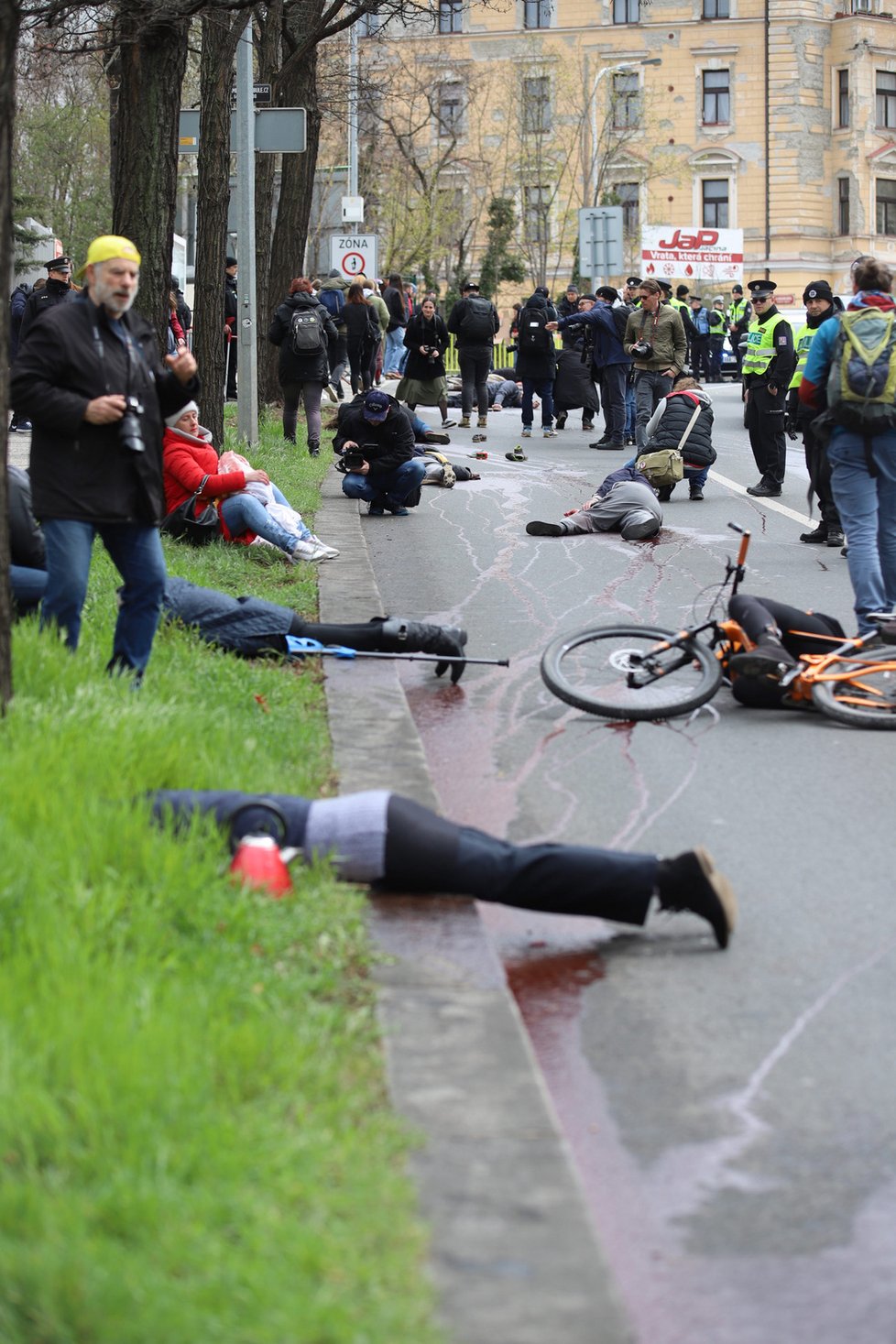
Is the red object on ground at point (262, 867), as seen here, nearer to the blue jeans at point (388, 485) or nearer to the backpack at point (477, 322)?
the blue jeans at point (388, 485)

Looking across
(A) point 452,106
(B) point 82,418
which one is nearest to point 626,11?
(A) point 452,106

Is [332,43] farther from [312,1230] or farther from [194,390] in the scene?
[312,1230]

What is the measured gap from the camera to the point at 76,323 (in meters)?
6.73

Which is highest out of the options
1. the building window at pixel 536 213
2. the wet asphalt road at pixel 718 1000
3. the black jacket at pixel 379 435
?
the building window at pixel 536 213

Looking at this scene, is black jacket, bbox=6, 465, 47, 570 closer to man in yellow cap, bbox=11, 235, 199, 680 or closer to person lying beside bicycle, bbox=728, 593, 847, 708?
man in yellow cap, bbox=11, 235, 199, 680

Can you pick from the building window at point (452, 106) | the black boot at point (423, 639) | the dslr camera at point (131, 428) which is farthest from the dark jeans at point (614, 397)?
the building window at point (452, 106)

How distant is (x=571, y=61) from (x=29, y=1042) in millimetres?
73008

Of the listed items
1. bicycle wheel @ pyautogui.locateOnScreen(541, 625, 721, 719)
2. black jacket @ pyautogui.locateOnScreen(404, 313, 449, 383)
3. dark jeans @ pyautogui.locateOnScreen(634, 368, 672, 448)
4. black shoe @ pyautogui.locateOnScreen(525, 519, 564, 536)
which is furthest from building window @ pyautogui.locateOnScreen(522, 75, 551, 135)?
bicycle wheel @ pyautogui.locateOnScreen(541, 625, 721, 719)

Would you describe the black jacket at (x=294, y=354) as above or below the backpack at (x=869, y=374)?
above

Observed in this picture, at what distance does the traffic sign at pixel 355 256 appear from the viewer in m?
36.6

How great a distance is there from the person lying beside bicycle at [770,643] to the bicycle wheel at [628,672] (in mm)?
154

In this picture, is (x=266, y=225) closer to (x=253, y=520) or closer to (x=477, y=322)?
(x=477, y=322)

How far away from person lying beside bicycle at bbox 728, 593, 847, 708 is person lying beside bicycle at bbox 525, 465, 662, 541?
6.01 m

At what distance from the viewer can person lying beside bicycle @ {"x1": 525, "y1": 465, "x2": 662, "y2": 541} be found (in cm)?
1422
